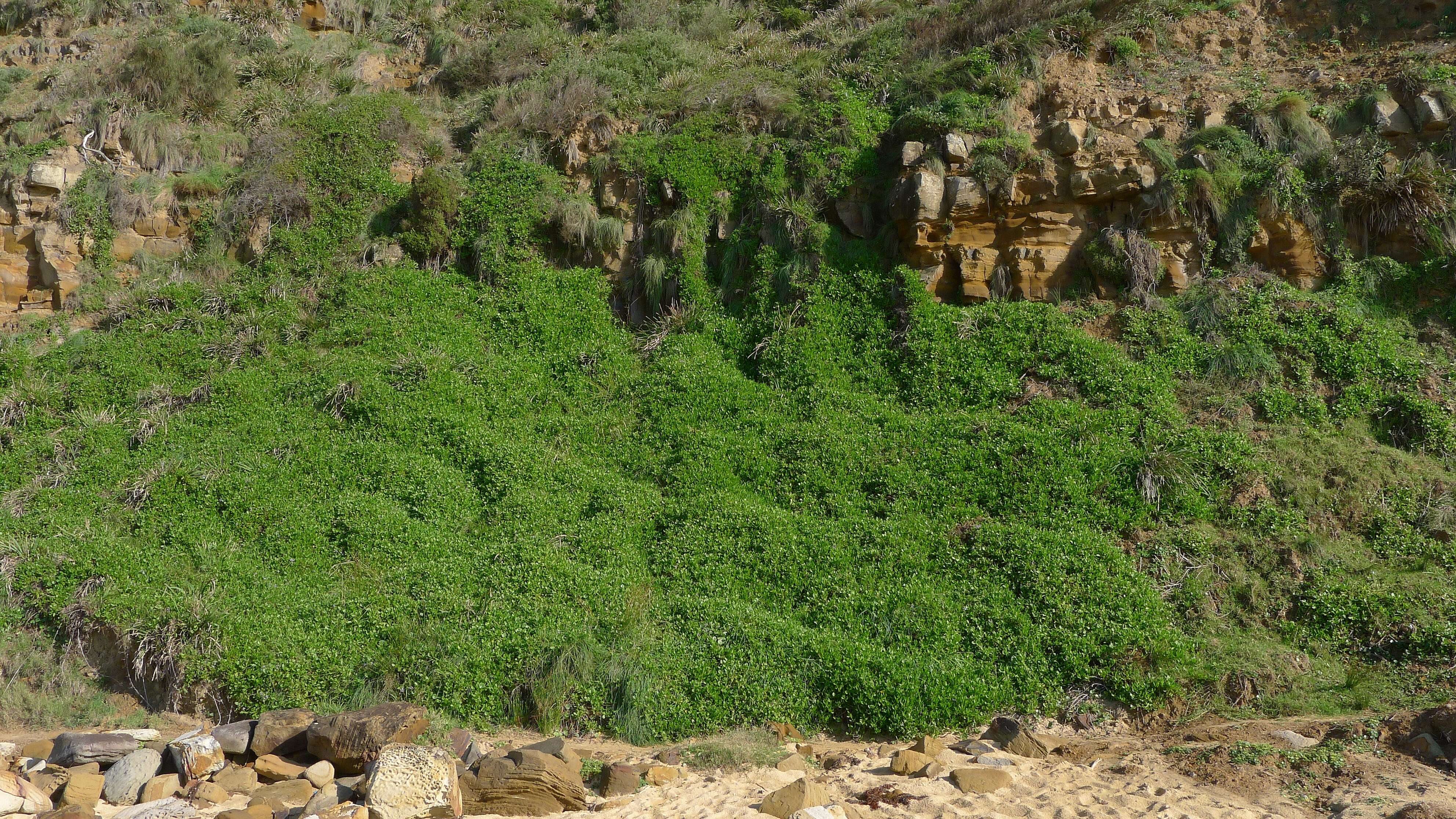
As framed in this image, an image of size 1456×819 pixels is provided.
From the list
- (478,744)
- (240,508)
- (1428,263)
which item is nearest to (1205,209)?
(1428,263)

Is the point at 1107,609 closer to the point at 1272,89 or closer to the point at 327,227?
the point at 1272,89

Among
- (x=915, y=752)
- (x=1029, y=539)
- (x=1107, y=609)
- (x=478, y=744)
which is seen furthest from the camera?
(x=1029, y=539)

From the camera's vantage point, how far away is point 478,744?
22.1ft

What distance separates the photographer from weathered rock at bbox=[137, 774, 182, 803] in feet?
19.9

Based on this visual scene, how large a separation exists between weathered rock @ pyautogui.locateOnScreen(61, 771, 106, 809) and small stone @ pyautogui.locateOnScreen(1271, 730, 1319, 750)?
27.3 ft

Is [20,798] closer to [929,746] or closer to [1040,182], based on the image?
[929,746]

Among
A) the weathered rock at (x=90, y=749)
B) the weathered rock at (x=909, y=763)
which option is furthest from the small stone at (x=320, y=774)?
the weathered rock at (x=909, y=763)

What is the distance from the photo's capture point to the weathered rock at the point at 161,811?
5.61 m

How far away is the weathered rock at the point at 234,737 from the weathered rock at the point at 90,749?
62 cm

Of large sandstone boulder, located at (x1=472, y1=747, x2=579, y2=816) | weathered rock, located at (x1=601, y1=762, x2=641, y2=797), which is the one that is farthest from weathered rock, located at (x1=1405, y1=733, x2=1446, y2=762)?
large sandstone boulder, located at (x1=472, y1=747, x2=579, y2=816)

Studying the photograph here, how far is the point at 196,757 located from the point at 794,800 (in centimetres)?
441

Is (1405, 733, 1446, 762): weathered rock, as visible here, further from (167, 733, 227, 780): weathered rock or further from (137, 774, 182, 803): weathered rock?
(137, 774, 182, 803): weathered rock

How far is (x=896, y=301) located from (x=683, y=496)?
4101 millimetres

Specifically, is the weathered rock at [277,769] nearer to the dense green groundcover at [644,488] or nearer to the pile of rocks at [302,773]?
the pile of rocks at [302,773]
